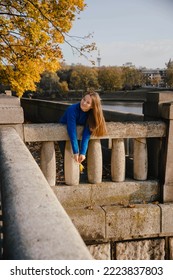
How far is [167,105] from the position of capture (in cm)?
407

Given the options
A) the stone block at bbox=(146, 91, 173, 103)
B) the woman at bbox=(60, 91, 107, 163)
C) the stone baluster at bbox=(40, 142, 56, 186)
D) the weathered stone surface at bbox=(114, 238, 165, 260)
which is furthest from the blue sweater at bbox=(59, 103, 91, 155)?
the weathered stone surface at bbox=(114, 238, 165, 260)

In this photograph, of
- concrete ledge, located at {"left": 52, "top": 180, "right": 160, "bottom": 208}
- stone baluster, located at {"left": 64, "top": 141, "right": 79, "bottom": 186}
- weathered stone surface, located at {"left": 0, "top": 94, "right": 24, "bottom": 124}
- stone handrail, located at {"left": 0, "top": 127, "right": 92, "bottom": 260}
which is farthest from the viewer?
concrete ledge, located at {"left": 52, "top": 180, "right": 160, "bottom": 208}

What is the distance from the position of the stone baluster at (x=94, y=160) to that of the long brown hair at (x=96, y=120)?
18 centimetres

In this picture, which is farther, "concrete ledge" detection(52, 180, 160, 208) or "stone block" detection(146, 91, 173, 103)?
"stone block" detection(146, 91, 173, 103)

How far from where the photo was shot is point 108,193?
13.7 feet

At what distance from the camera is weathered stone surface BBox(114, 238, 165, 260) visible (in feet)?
13.2

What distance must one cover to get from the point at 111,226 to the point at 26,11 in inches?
348

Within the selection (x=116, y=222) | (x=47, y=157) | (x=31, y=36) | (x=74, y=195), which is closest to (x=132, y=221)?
(x=116, y=222)

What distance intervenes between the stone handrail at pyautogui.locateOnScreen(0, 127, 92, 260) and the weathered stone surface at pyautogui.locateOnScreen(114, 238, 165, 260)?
2.18 meters

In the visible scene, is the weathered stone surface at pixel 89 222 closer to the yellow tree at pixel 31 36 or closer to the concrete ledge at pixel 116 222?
the concrete ledge at pixel 116 222

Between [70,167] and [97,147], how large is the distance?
407 mm

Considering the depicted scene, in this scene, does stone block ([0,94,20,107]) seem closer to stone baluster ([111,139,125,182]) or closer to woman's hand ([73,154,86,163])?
woman's hand ([73,154,86,163])
